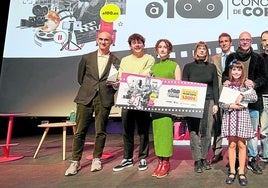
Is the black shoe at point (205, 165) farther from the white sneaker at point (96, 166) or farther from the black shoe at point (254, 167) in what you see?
the white sneaker at point (96, 166)

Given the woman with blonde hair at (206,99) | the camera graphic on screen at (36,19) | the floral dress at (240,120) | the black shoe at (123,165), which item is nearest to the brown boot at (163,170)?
the woman with blonde hair at (206,99)

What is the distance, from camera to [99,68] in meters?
2.56

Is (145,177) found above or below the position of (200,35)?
below

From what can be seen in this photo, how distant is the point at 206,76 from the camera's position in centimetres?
238

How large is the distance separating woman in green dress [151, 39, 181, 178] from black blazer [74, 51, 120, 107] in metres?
0.42

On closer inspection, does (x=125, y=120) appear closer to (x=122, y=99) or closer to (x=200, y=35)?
(x=122, y=99)

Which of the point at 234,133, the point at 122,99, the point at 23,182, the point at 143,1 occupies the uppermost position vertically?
the point at 143,1

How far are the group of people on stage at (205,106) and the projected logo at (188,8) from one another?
4.46 feet

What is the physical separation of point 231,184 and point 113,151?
1.75 meters

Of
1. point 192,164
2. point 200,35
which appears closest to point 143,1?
point 200,35

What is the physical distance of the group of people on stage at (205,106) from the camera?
2180 mm

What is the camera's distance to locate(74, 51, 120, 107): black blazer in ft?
8.28

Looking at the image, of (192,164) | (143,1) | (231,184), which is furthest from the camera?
(143,1)

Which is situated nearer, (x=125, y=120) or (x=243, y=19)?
(x=125, y=120)
